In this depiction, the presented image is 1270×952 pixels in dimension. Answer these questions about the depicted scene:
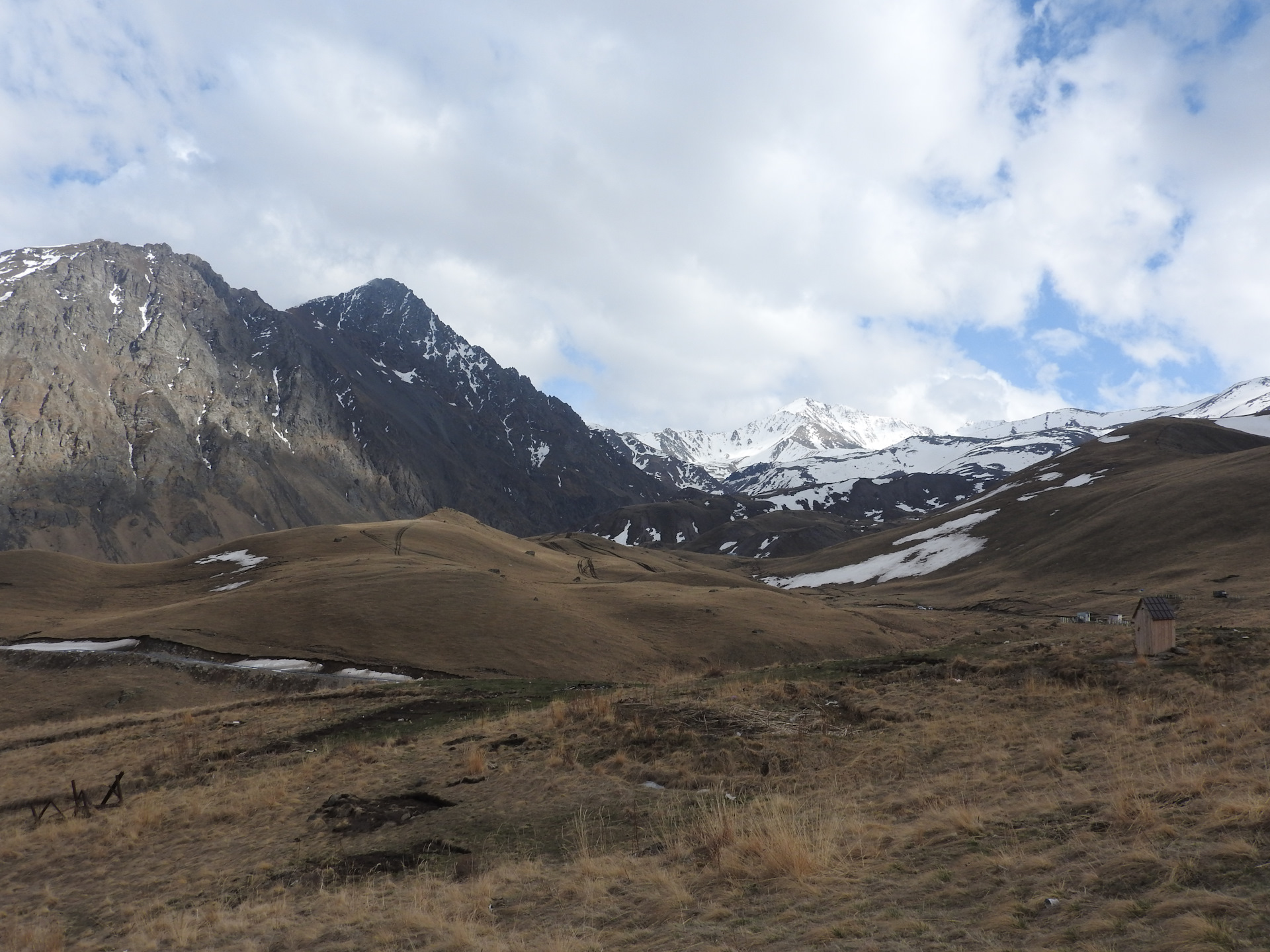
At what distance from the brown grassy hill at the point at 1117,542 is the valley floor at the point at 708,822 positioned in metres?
23.8

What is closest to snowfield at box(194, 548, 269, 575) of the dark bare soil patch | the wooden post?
the wooden post

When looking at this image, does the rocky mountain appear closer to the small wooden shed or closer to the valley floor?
the small wooden shed

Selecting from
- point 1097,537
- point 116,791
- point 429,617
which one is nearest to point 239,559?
point 429,617

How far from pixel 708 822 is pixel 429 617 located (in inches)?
1690

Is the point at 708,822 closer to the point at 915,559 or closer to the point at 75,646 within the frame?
the point at 75,646

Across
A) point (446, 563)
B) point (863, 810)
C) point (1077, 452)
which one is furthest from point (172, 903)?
point (1077, 452)

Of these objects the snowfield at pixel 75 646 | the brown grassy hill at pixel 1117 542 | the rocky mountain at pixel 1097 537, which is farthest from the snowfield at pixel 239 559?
the rocky mountain at pixel 1097 537

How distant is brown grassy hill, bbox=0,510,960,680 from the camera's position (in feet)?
157

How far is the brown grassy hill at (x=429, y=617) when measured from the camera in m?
47.8

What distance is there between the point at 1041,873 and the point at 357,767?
16460 mm

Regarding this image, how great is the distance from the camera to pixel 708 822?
1255 centimetres

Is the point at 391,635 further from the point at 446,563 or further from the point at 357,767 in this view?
the point at 357,767

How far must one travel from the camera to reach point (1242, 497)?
273 feet

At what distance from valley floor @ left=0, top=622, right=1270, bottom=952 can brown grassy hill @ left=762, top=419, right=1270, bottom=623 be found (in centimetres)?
2382
